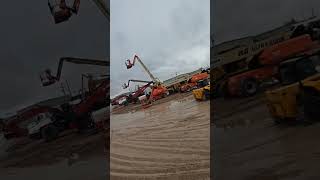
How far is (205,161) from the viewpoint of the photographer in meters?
5.02

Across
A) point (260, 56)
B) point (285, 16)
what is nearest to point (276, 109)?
point (260, 56)

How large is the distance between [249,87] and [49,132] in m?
2.11

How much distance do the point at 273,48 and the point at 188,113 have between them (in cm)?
191

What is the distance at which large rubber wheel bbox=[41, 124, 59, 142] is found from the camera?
4.39 meters

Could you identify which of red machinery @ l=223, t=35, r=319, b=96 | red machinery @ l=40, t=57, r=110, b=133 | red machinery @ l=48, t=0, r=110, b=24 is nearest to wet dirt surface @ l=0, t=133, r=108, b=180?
red machinery @ l=40, t=57, r=110, b=133

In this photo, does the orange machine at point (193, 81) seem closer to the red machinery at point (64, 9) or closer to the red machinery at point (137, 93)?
the red machinery at point (137, 93)

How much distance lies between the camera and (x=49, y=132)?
4410 mm

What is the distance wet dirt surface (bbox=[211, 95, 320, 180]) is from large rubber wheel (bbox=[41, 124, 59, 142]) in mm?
1665

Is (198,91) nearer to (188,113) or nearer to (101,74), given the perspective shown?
(188,113)

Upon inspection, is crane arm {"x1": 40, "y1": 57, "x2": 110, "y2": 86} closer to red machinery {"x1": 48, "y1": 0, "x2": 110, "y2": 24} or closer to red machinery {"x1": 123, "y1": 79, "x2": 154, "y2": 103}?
red machinery {"x1": 48, "y1": 0, "x2": 110, "y2": 24}

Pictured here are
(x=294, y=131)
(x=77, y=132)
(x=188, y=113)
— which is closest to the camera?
(x=294, y=131)

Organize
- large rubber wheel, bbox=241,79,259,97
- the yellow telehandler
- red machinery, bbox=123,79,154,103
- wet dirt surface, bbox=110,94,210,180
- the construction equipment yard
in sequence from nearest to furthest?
the yellow telehandler
the construction equipment yard
large rubber wheel, bbox=241,79,259,97
wet dirt surface, bbox=110,94,210,180
red machinery, bbox=123,79,154,103

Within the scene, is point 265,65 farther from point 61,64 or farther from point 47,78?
point 47,78

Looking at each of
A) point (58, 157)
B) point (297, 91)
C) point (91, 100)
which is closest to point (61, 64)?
point (91, 100)
